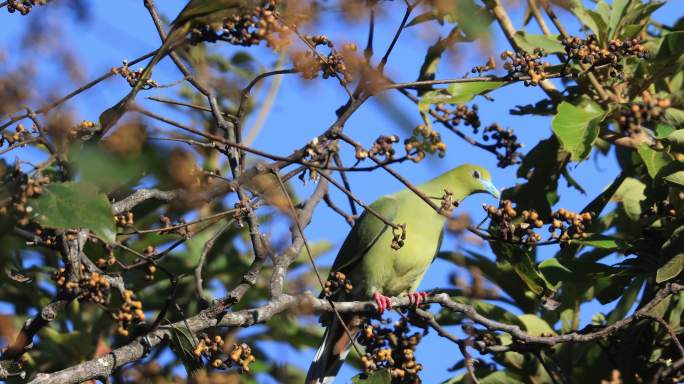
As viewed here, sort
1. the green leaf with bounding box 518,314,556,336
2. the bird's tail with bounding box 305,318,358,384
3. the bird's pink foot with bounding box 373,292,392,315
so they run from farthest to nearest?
the bird's tail with bounding box 305,318,358,384, the green leaf with bounding box 518,314,556,336, the bird's pink foot with bounding box 373,292,392,315

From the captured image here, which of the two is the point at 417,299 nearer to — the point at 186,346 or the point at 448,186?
the point at 186,346

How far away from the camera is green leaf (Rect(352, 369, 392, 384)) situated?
3322 mm

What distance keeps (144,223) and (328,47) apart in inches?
113

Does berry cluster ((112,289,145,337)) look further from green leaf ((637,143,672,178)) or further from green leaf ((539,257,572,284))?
green leaf ((637,143,672,178))

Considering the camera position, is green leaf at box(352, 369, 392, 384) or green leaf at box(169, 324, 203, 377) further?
green leaf at box(352, 369, 392, 384)

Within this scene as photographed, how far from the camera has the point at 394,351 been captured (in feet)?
11.6

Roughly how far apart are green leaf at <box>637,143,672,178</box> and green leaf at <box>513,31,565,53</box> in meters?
0.64

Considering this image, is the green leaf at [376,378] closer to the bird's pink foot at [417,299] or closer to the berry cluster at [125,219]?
the bird's pink foot at [417,299]

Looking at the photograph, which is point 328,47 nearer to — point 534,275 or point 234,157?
point 234,157

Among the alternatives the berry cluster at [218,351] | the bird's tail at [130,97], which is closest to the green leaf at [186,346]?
the berry cluster at [218,351]

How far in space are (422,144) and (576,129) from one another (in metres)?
1.25

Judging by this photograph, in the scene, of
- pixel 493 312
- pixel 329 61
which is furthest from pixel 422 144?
pixel 493 312

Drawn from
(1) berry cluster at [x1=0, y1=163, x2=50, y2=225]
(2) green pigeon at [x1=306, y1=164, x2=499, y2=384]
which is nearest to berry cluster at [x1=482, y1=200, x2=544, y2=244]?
(1) berry cluster at [x1=0, y1=163, x2=50, y2=225]

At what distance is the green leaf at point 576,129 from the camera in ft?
11.6
